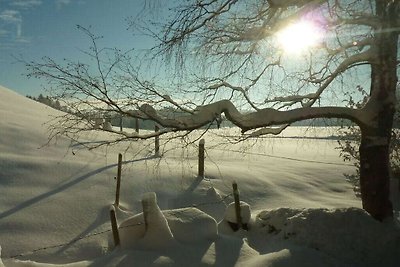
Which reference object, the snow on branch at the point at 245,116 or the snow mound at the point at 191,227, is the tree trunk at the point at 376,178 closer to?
the snow on branch at the point at 245,116

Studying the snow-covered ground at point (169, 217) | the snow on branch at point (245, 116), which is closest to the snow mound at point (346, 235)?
the snow-covered ground at point (169, 217)

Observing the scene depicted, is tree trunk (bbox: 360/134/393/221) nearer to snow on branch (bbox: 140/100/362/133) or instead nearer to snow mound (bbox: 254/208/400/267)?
snow mound (bbox: 254/208/400/267)

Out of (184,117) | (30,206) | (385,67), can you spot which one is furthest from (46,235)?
(385,67)

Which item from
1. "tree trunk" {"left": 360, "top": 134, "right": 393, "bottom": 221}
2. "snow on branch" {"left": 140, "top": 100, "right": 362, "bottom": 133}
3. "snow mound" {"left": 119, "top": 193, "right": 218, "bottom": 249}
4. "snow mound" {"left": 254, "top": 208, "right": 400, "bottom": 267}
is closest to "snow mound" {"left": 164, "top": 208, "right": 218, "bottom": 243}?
"snow mound" {"left": 119, "top": 193, "right": 218, "bottom": 249}

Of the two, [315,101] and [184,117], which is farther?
[315,101]

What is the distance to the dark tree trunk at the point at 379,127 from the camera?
22.6 ft

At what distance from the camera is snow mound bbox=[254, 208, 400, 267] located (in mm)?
6680

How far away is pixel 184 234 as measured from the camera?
6.62 meters

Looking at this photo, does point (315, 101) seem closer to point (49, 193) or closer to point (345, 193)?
point (49, 193)

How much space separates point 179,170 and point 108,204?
4.21 metres

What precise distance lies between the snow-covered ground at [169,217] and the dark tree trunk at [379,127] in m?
0.41

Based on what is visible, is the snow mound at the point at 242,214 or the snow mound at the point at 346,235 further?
the snow mound at the point at 242,214

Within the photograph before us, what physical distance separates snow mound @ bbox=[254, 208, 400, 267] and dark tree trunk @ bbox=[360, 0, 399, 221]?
16.4 inches

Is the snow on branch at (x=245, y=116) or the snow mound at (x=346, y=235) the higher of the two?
the snow on branch at (x=245, y=116)
